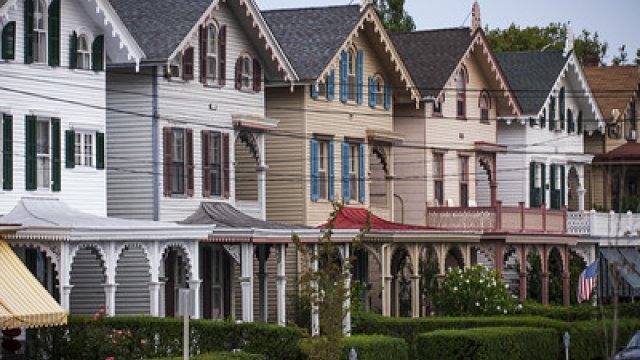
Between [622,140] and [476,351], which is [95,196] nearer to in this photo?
[476,351]

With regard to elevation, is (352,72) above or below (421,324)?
above

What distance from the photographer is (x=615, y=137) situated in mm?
83438

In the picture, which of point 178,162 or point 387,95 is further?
point 387,95

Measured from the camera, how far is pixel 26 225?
44219mm

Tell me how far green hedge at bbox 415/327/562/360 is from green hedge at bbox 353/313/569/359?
6.99ft

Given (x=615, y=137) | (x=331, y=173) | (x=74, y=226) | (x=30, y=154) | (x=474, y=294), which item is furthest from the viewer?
(x=615, y=137)

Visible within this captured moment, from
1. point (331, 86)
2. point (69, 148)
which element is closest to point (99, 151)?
point (69, 148)

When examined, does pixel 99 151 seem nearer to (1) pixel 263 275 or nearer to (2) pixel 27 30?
(2) pixel 27 30

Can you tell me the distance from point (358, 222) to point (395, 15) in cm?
4256

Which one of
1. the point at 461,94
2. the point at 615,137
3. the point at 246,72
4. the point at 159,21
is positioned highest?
the point at 159,21

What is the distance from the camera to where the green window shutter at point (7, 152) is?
4644 cm

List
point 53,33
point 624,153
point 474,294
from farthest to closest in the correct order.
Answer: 1. point 624,153
2. point 474,294
3. point 53,33

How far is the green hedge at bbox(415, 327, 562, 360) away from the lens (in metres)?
51.4

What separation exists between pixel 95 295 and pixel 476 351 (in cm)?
1111
